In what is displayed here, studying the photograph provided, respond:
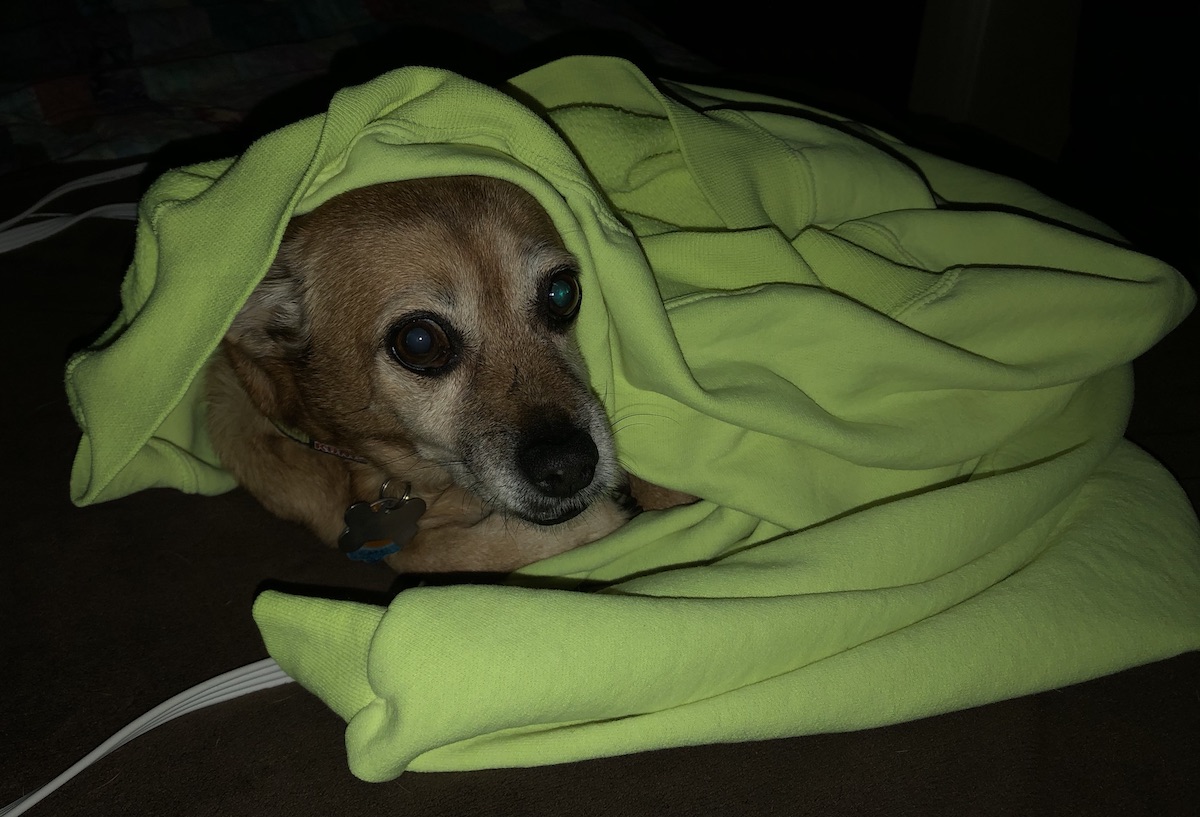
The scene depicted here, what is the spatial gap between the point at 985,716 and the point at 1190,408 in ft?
3.38

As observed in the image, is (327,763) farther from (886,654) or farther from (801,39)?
(801,39)

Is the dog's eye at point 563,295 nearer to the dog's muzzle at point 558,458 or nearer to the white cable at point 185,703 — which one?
the dog's muzzle at point 558,458

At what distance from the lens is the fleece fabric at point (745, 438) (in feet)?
3.46

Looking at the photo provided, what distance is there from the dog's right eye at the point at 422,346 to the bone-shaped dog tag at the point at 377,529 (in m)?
0.27

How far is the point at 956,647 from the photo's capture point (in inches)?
46.5

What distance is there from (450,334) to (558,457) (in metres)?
0.28

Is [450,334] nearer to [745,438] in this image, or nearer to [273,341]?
[273,341]

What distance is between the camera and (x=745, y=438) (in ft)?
4.69

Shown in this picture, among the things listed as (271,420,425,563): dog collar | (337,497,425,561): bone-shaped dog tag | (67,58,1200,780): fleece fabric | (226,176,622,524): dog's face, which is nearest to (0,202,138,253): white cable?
(67,58,1200,780): fleece fabric

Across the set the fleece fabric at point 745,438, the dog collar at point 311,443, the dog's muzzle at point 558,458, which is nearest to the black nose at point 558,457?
the dog's muzzle at point 558,458

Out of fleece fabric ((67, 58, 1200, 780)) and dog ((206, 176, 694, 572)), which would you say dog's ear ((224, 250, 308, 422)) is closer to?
dog ((206, 176, 694, 572))

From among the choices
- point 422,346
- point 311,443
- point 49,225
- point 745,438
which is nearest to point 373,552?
point 311,443

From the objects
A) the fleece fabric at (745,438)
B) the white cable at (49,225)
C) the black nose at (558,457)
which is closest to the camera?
the fleece fabric at (745,438)

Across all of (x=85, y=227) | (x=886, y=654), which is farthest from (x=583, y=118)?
(x=85, y=227)
